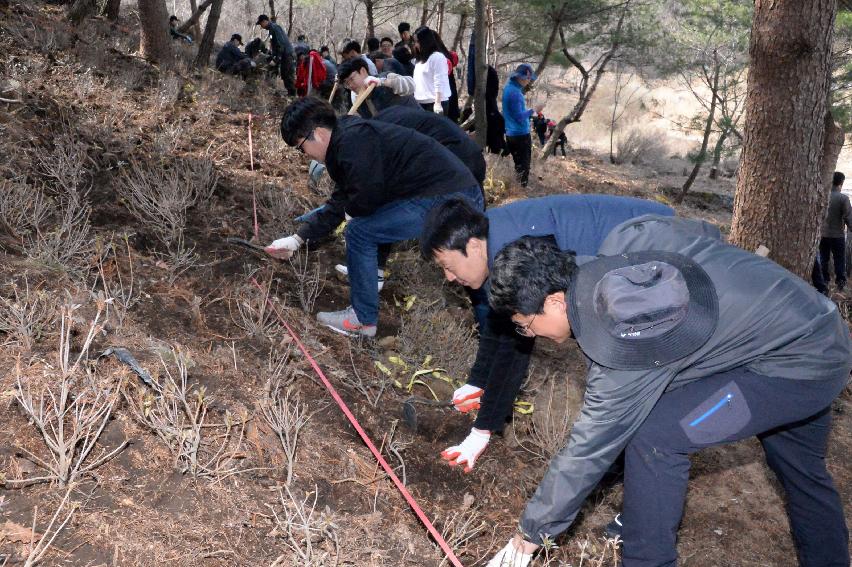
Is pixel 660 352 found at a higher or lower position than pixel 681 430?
higher

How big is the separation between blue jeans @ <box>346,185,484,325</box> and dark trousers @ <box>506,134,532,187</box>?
3727 millimetres

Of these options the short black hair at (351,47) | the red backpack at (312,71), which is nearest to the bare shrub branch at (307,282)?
the short black hair at (351,47)

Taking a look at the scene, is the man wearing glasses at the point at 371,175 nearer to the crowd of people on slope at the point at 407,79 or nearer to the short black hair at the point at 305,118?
the short black hair at the point at 305,118

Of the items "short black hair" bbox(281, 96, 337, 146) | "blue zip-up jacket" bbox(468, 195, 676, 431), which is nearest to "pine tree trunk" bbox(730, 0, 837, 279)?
"blue zip-up jacket" bbox(468, 195, 676, 431)

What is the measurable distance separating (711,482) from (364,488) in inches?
65.1

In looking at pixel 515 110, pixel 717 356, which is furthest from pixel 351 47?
pixel 717 356

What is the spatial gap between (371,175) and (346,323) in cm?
84

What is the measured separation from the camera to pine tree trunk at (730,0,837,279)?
3539 millimetres

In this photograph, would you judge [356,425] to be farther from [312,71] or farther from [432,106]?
[312,71]

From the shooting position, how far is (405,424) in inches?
116

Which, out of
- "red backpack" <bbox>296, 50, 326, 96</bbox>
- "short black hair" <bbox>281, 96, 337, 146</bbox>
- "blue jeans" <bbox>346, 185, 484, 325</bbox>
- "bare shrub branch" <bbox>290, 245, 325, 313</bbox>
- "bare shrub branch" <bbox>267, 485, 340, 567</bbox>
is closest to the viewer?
"bare shrub branch" <bbox>267, 485, 340, 567</bbox>

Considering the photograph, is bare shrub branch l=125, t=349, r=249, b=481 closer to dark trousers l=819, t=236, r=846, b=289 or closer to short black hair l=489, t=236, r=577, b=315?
short black hair l=489, t=236, r=577, b=315

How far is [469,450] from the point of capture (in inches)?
106

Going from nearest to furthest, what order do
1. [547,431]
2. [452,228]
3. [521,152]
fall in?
[452,228] → [547,431] → [521,152]
